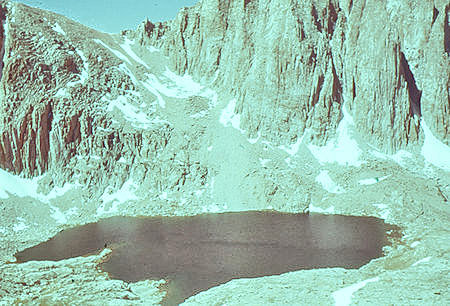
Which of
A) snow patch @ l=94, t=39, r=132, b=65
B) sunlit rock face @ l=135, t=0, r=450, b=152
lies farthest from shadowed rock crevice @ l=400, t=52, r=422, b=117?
snow patch @ l=94, t=39, r=132, b=65

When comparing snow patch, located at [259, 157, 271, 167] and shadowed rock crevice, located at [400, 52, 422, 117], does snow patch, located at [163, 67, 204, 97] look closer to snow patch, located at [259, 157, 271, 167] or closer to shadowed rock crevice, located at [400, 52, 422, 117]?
snow patch, located at [259, 157, 271, 167]

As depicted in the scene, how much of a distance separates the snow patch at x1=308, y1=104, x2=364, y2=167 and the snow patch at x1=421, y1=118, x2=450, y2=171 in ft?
34.7

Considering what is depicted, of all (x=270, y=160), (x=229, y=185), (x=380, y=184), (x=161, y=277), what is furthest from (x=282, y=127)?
(x=161, y=277)

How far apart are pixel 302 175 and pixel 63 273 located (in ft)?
109

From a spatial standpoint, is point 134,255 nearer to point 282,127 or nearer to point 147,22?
point 282,127

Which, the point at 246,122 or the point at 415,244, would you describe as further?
the point at 246,122

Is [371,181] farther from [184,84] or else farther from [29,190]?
[29,190]

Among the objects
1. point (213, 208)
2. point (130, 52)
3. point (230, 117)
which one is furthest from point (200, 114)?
point (130, 52)

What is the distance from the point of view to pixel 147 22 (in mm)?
81500

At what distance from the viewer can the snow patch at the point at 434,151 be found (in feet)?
171

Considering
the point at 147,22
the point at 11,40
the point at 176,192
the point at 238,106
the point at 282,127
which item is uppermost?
the point at 147,22

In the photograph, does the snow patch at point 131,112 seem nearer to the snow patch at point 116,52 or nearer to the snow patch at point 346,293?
the snow patch at point 116,52

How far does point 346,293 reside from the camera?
20.9m

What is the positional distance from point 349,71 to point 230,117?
21.9 meters
